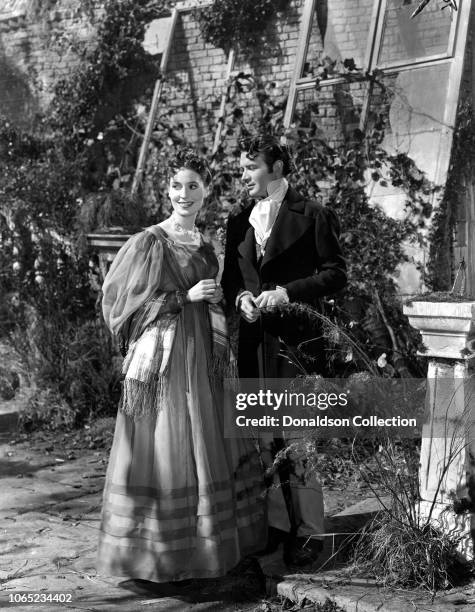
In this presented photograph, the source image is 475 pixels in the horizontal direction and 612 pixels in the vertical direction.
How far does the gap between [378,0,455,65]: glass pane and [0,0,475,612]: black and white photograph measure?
21 mm

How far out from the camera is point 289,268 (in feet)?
11.2

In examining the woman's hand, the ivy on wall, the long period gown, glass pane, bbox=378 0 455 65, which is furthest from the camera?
the ivy on wall

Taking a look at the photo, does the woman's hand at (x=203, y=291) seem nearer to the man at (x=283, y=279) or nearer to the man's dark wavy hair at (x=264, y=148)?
the man at (x=283, y=279)

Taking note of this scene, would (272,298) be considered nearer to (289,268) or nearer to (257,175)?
(289,268)

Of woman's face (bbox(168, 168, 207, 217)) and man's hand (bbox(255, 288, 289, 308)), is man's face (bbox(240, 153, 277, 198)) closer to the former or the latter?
woman's face (bbox(168, 168, 207, 217))

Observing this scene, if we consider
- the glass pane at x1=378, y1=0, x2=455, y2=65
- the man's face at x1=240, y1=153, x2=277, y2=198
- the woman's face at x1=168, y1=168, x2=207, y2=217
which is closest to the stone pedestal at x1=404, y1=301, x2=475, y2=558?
the man's face at x1=240, y1=153, x2=277, y2=198

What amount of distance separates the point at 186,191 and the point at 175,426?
38.5 inches

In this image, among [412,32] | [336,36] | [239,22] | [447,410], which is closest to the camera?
[447,410]

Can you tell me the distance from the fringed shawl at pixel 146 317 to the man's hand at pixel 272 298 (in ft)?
0.89

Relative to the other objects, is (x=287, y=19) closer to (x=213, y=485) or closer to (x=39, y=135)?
(x=39, y=135)

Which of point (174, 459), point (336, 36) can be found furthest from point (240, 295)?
point (336, 36)

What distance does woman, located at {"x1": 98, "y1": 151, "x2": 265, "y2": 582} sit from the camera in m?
3.16

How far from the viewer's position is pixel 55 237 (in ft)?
23.4

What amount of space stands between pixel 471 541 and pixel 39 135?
7.42m
